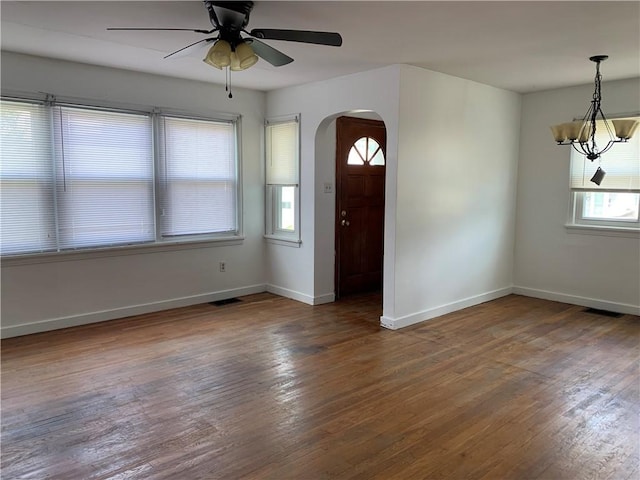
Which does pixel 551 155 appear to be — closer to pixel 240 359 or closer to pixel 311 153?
pixel 311 153

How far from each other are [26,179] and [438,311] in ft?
13.4

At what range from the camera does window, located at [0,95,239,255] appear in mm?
4145

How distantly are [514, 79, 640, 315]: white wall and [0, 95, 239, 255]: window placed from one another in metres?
3.56

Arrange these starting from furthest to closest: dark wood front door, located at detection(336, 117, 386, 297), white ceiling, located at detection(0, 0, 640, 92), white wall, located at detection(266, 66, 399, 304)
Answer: dark wood front door, located at detection(336, 117, 386, 297)
white wall, located at detection(266, 66, 399, 304)
white ceiling, located at detection(0, 0, 640, 92)

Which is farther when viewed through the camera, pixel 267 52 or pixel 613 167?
pixel 613 167

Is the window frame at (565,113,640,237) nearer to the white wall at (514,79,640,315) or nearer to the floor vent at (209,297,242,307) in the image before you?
the white wall at (514,79,640,315)

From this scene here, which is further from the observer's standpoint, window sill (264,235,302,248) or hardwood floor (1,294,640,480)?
window sill (264,235,302,248)

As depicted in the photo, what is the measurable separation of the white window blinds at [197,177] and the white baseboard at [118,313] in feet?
2.42

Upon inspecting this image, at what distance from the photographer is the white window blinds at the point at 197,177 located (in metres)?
5.05

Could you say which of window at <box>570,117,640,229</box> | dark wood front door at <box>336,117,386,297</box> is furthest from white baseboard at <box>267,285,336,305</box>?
window at <box>570,117,640,229</box>

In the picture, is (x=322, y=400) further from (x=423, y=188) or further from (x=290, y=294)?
(x=290, y=294)

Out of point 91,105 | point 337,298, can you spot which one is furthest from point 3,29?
point 337,298

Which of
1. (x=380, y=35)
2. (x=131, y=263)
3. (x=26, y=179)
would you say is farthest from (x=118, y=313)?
(x=380, y=35)

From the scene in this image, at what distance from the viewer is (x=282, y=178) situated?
18.6ft
